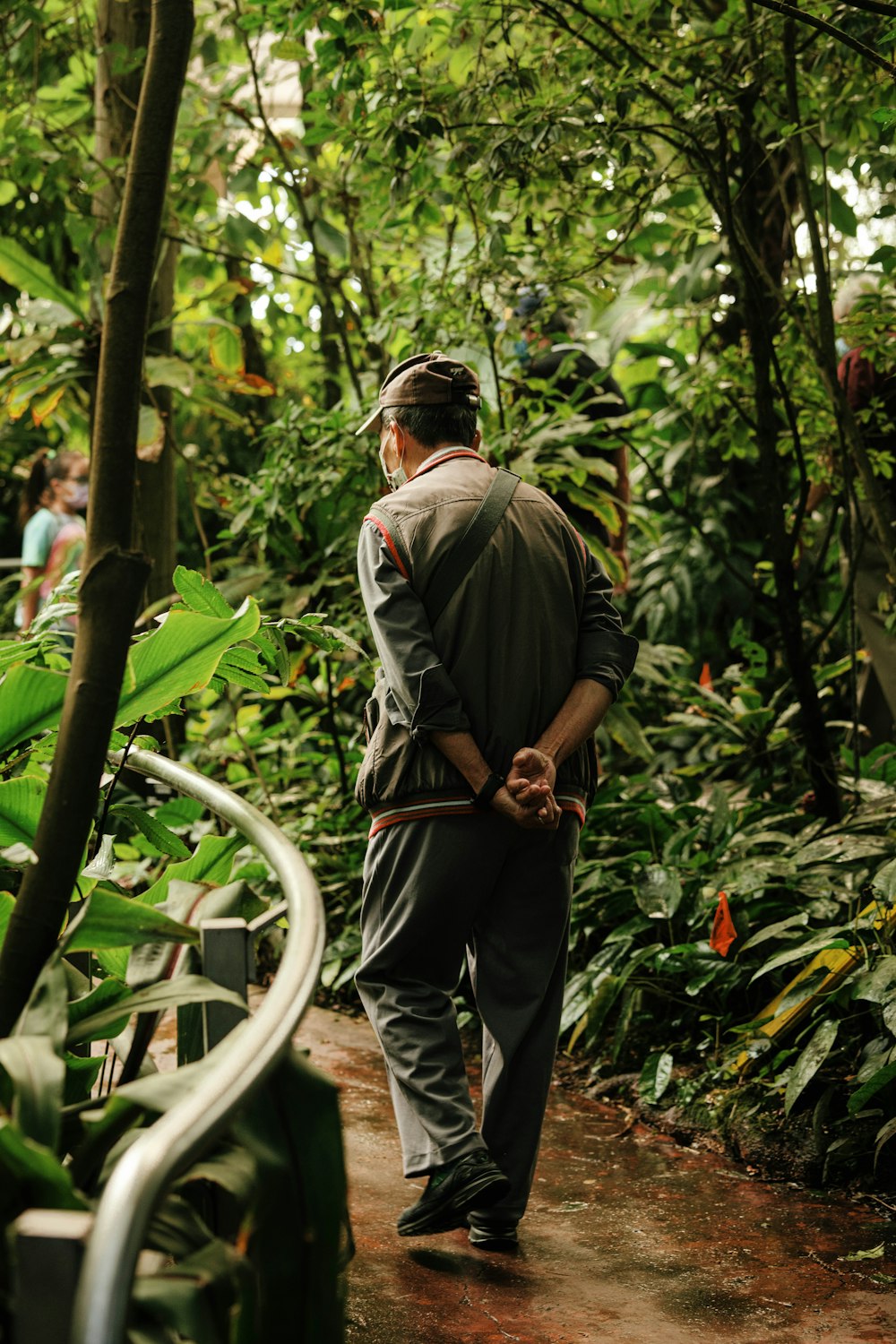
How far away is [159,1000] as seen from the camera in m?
1.75

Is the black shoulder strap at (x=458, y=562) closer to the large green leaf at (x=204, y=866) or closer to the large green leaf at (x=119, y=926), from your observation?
the large green leaf at (x=204, y=866)

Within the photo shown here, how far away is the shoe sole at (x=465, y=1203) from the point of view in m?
2.78

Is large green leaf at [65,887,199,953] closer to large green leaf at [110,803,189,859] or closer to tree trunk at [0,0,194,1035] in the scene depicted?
tree trunk at [0,0,194,1035]

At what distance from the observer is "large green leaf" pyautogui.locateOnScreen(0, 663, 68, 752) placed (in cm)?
217

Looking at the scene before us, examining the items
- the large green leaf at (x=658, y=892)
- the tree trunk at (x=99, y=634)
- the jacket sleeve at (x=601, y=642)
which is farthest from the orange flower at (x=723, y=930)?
the tree trunk at (x=99, y=634)

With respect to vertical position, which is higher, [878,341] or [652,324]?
[652,324]

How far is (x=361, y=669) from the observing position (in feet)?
17.6

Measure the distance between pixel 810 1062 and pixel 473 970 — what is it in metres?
0.95

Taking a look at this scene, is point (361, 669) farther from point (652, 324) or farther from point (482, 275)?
point (652, 324)

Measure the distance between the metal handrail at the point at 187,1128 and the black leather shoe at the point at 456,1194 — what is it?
1.35 metres

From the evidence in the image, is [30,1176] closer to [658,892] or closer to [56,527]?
[658,892]

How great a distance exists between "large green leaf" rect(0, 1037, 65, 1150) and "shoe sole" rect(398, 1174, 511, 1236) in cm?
142

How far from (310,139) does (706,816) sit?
3.00m

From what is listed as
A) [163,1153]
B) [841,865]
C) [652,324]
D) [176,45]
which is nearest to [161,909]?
[163,1153]
